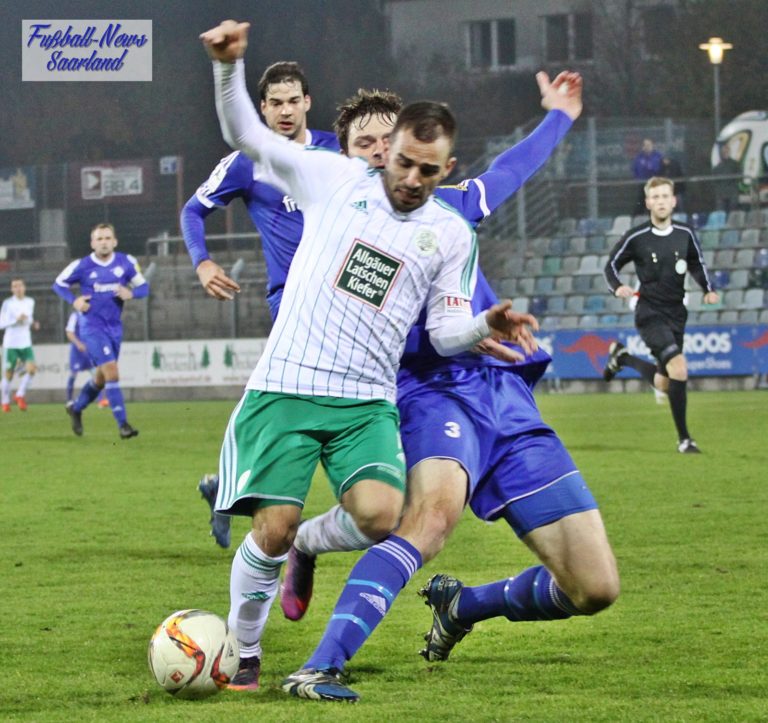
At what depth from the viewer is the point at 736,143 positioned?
30172 mm

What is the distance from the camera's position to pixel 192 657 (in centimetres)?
445

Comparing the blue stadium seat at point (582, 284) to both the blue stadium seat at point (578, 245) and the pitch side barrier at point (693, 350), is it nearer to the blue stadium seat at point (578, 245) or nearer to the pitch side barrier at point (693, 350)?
the blue stadium seat at point (578, 245)

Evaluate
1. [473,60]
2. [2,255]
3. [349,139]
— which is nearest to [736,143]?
[473,60]

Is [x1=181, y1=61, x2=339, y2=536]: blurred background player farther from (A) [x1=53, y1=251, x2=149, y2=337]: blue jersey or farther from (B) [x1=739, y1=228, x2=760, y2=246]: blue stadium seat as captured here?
(B) [x1=739, y1=228, x2=760, y2=246]: blue stadium seat

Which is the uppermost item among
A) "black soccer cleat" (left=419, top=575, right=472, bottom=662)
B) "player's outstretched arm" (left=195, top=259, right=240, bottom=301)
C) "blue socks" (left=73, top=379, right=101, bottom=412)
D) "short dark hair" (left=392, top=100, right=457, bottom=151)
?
"short dark hair" (left=392, top=100, right=457, bottom=151)

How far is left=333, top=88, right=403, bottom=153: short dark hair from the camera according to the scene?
5.39m

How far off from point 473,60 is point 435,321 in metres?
34.7

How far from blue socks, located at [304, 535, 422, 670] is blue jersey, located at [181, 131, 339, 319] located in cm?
204

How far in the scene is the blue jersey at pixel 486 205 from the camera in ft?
16.8

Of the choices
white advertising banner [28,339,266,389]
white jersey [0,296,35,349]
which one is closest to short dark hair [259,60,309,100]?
white jersey [0,296,35,349]

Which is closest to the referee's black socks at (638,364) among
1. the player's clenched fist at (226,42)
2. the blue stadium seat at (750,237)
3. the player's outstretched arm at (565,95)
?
the player's outstretched arm at (565,95)

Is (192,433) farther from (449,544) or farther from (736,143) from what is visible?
(736,143)

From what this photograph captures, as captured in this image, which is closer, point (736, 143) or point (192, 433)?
point (192, 433)

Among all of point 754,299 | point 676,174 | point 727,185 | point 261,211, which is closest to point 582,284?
point 676,174
